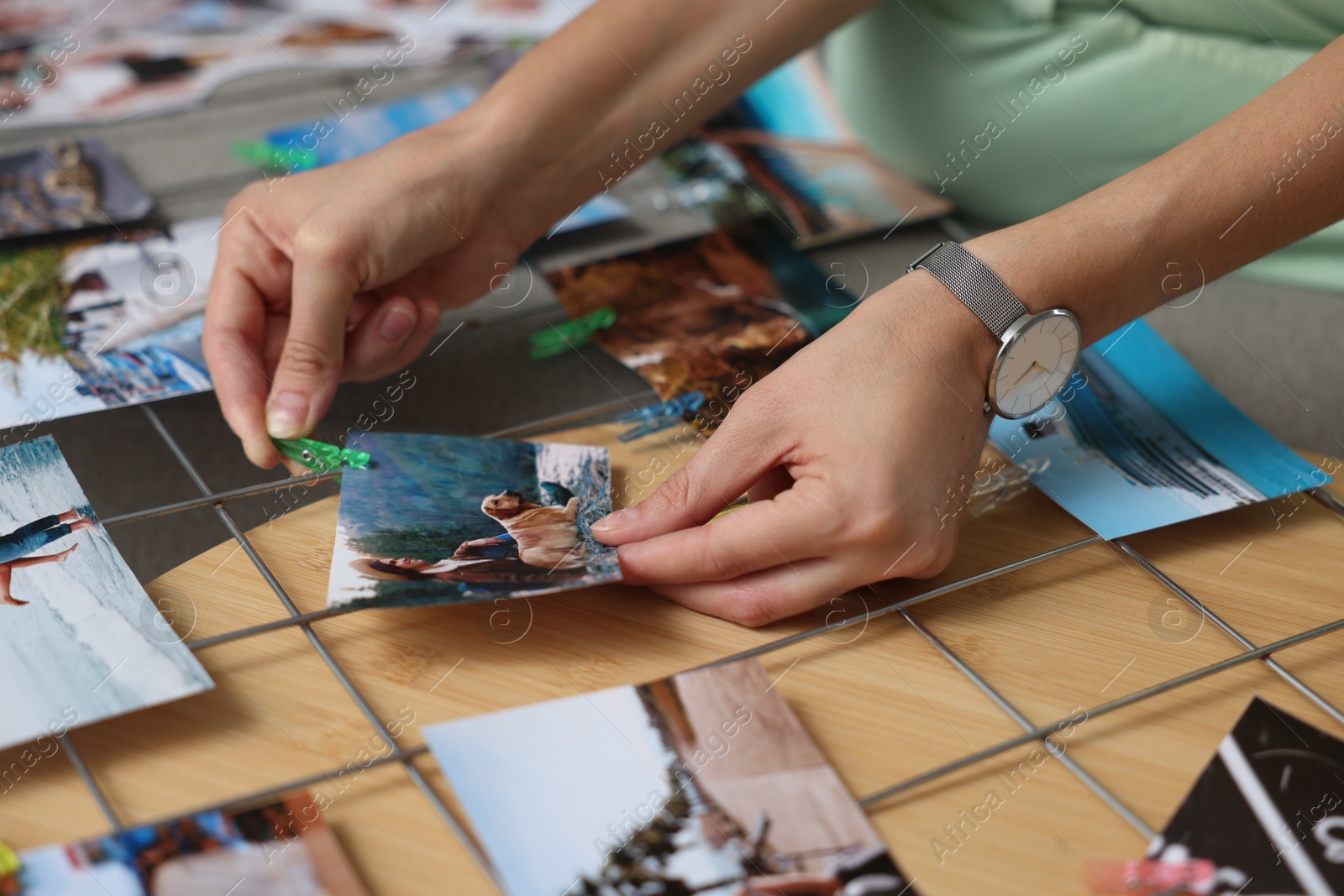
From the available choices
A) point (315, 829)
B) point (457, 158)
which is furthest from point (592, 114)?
point (315, 829)

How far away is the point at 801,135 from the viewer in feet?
3.48

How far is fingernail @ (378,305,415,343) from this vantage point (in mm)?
681

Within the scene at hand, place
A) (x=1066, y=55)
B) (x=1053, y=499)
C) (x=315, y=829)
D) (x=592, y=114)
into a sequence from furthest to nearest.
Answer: (x=1066, y=55) < (x=592, y=114) < (x=1053, y=499) < (x=315, y=829)

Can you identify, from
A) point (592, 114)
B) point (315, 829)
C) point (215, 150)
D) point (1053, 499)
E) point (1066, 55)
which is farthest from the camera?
point (215, 150)

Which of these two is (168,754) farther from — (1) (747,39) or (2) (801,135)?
(2) (801,135)

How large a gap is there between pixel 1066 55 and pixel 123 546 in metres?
0.83

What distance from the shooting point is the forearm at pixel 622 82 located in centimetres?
71

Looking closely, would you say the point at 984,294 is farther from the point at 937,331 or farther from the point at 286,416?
the point at 286,416

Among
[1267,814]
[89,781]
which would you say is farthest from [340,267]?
[1267,814]

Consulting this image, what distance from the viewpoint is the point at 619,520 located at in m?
0.51

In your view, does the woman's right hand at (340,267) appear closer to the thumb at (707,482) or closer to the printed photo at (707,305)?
the printed photo at (707,305)

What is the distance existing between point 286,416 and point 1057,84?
708mm

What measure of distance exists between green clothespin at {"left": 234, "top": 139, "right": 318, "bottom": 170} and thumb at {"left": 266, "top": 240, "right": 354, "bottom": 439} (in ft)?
1.22

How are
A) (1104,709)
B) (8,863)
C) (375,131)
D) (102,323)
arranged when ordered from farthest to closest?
1. (375,131)
2. (102,323)
3. (1104,709)
4. (8,863)
